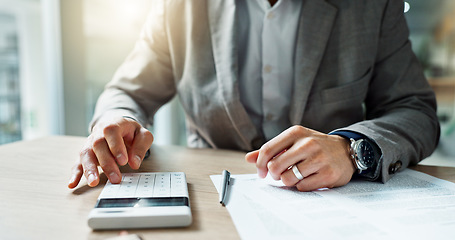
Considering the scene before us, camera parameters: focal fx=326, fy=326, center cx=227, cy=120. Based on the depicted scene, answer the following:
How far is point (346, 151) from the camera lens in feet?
1.98

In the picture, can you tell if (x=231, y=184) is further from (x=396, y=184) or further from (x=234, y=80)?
(x=234, y=80)

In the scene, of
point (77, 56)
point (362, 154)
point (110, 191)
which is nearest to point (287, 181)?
point (362, 154)

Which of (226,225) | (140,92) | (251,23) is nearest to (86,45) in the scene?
(140,92)

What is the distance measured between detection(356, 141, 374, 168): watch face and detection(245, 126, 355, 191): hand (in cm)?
2

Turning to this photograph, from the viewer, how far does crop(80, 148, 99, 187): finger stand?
0.53 metres

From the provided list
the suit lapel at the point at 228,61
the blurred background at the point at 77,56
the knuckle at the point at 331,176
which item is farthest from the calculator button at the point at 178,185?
the blurred background at the point at 77,56

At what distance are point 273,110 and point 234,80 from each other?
154mm

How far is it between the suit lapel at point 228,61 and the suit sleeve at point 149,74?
20cm

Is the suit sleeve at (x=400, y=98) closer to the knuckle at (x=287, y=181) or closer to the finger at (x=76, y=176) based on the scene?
the knuckle at (x=287, y=181)

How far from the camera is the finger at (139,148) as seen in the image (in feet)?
2.00

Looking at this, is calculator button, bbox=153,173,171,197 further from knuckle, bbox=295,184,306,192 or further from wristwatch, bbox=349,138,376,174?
wristwatch, bbox=349,138,376,174

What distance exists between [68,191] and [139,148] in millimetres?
156

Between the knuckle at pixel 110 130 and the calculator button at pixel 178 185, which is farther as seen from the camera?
the knuckle at pixel 110 130

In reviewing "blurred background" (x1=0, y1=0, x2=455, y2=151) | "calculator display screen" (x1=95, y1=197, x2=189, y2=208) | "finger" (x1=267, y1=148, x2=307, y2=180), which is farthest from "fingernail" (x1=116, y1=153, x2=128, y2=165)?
"blurred background" (x1=0, y1=0, x2=455, y2=151)
